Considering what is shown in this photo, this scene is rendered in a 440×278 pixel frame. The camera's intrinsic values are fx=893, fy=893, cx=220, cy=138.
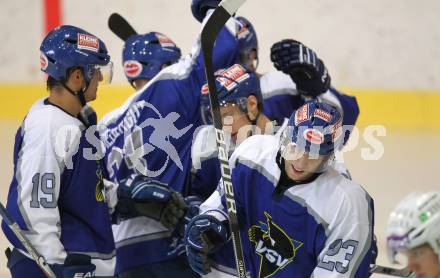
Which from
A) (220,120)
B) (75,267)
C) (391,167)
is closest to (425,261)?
(220,120)

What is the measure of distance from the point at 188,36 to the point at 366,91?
1.48 meters

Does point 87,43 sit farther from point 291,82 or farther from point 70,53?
point 291,82

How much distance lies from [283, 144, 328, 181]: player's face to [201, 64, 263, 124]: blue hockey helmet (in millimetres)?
563

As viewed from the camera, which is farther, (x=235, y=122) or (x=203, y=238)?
(x=235, y=122)

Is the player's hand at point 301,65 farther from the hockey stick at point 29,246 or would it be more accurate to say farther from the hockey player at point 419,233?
the hockey player at point 419,233

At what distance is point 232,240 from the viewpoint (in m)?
2.54

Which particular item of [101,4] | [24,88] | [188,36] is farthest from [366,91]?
[24,88]

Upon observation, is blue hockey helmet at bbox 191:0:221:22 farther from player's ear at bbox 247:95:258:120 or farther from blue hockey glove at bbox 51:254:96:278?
blue hockey glove at bbox 51:254:96:278

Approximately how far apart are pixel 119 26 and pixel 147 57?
842mm

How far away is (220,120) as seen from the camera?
2.71m

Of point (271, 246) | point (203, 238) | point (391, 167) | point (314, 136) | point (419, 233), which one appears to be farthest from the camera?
point (391, 167)

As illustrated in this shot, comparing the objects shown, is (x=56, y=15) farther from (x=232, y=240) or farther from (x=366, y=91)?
(x=232, y=240)

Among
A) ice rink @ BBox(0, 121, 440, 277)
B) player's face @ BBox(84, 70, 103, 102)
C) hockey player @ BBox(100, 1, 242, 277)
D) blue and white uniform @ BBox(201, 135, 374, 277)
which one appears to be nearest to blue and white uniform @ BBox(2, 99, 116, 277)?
player's face @ BBox(84, 70, 103, 102)

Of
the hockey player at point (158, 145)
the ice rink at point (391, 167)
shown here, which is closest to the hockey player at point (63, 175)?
the hockey player at point (158, 145)
